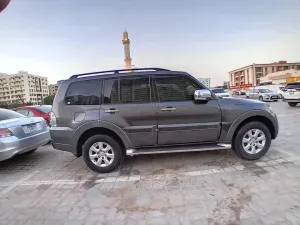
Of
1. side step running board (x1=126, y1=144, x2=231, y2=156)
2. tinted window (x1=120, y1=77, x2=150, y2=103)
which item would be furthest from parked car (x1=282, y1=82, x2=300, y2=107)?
tinted window (x1=120, y1=77, x2=150, y2=103)

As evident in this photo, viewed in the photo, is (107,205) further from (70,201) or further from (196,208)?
(196,208)

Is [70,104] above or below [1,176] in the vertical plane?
above

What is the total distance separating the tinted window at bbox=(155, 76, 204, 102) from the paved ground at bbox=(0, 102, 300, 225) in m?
1.35

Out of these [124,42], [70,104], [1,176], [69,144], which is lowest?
[1,176]

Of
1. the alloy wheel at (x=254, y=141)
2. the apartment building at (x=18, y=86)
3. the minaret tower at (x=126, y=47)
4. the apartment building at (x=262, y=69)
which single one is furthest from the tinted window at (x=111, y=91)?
the apartment building at (x=262, y=69)

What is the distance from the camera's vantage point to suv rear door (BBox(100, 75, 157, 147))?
188 inches

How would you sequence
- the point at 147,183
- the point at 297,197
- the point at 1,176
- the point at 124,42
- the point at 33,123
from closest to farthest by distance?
1. the point at 297,197
2. the point at 147,183
3. the point at 1,176
4. the point at 33,123
5. the point at 124,42

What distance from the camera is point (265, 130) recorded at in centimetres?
499

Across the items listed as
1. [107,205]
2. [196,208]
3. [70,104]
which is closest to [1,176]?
[70,104]

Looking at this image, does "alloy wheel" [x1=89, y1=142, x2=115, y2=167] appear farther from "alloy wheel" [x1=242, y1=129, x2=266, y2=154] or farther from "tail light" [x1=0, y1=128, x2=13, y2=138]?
"alloy wheel" [x1=242, y1=129, x2=266, y2=154]

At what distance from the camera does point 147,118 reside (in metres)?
4.80

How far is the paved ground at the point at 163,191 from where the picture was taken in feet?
10.4

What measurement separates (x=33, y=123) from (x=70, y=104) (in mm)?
1800

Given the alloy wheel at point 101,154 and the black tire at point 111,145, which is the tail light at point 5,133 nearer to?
the black tire at point 111,145
